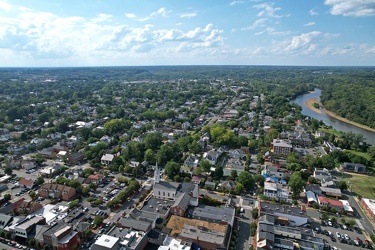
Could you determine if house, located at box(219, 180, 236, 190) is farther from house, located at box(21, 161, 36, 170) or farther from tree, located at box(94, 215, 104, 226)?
house, located at box(21, 161, 36, 170)

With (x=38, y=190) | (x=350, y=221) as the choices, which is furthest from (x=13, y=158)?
(x=350, y=221)

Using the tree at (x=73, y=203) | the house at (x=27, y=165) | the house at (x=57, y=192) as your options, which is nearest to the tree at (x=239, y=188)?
the tree at (x=73, y=203)

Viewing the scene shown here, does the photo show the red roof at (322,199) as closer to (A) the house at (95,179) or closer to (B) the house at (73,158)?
(A) the house at (95,179)

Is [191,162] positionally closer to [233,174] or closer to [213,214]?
[233,174]

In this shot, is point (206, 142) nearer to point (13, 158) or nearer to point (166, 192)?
point (166, 192)

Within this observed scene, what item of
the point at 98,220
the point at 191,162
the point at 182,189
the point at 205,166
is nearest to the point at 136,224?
the point at 98,220

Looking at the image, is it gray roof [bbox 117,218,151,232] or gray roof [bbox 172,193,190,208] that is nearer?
gray roof [bbox 117,218,151,232]

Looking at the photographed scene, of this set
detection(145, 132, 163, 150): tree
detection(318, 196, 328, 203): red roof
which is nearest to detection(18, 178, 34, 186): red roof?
detection(145, 132, 163, 150): tree
